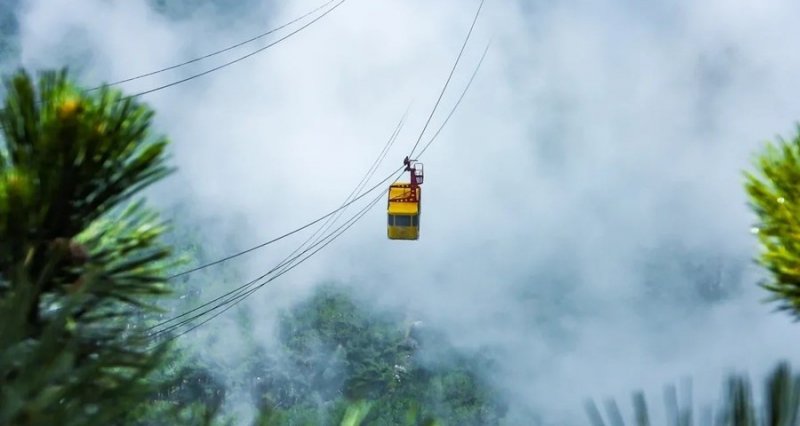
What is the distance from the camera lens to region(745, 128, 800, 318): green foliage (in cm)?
185

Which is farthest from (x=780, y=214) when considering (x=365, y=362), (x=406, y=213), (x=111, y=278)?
(x=365, y=362)

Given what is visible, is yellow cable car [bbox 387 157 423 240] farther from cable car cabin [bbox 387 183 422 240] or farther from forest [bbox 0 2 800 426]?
forest [bbox 0 2 800 426]

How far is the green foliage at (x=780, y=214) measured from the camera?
1851 mm

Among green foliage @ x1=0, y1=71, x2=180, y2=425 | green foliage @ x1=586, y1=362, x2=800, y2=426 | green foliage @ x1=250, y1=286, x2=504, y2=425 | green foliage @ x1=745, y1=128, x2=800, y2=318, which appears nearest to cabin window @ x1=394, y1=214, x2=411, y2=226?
green foliage @ x1=0, y1=71, x2=180, y2=425

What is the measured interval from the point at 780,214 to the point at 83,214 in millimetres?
1189

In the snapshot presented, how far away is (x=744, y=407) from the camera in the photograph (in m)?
1.28

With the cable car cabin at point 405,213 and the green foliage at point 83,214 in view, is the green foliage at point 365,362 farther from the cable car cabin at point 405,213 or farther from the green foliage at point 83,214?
the green foliage at point 83,214

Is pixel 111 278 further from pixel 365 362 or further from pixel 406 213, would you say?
pixel 365 362

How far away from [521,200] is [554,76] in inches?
506

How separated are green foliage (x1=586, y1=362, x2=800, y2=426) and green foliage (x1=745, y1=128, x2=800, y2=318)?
0.59m

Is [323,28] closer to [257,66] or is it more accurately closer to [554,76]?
[257,66]

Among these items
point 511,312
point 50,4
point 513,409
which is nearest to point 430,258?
point 511,312

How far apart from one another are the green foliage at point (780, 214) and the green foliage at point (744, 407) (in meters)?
0.59

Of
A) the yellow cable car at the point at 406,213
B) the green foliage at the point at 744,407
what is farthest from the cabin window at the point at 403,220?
the green foliage at the point at 744,407
